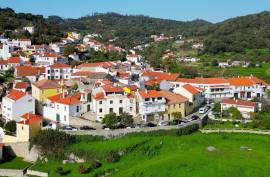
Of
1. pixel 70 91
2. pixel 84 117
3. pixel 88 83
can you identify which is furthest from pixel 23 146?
pixel 88 83

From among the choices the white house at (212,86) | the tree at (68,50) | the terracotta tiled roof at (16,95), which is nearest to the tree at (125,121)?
the terracotta tiled roof at (16,95)

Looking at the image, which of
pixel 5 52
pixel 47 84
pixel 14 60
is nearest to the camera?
pixel 47 84

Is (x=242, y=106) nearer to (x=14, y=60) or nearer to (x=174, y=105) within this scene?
(x=174, y=105)

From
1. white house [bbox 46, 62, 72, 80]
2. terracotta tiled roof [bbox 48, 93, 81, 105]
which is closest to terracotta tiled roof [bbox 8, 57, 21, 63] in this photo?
white house [bbox 46, 62, 72, 80]

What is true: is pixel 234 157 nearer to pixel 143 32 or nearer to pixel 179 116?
pixel 179 116

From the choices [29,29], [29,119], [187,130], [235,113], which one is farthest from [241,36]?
[29,119]

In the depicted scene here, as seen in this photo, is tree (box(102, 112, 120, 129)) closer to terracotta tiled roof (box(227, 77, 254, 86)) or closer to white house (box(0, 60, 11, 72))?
terracotta tiled roof (box(227, 77, 254, 86))
